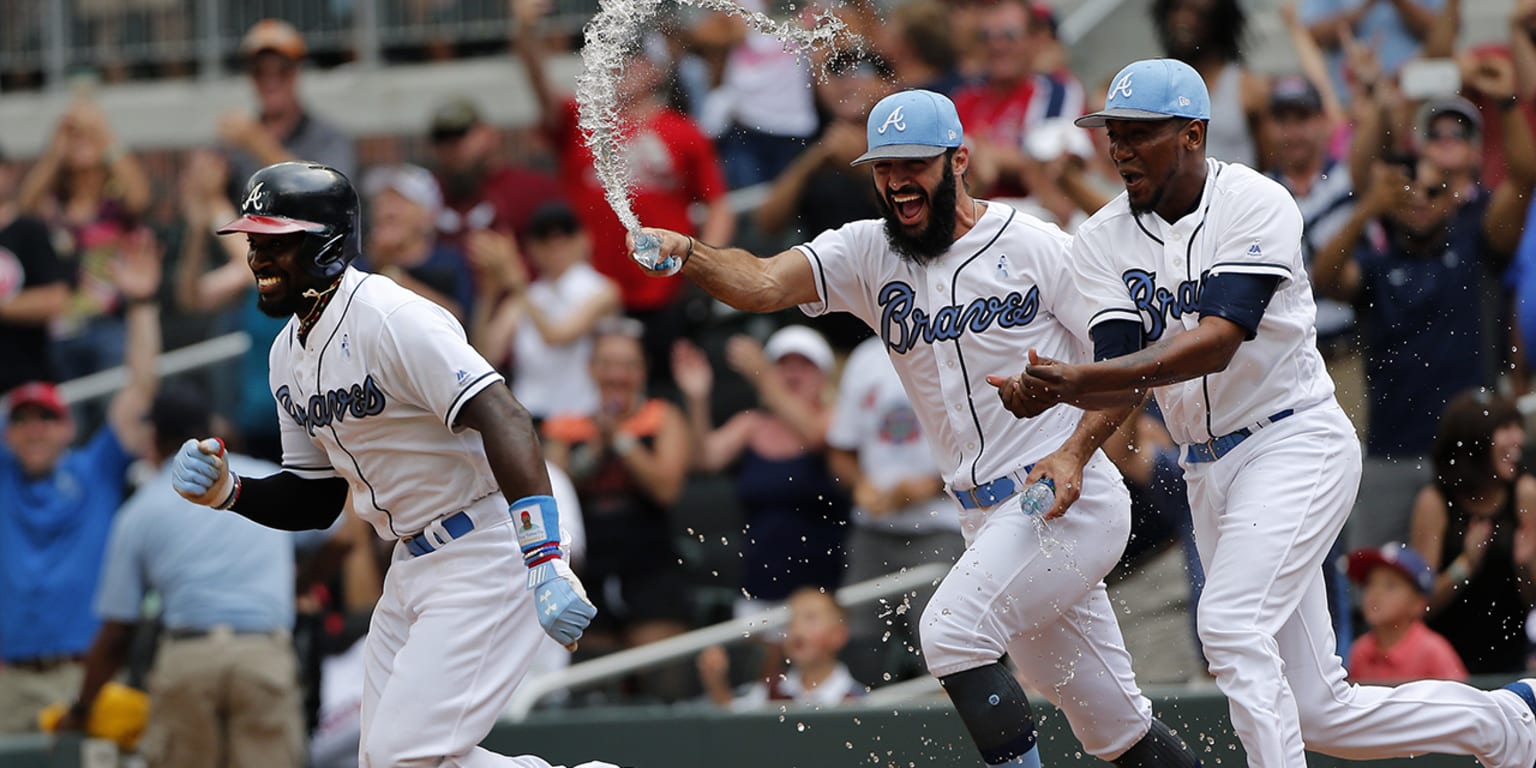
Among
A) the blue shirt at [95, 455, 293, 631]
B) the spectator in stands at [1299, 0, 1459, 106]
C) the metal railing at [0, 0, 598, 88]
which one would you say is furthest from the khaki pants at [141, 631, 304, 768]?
the metal railing at [0, 0, 598, 88]

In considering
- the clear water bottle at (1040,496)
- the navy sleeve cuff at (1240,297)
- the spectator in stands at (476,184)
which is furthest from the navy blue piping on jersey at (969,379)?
the spectator in stands at (476,184)

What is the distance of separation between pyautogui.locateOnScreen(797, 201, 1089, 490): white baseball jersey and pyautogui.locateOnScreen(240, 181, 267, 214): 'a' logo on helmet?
1.96 metres

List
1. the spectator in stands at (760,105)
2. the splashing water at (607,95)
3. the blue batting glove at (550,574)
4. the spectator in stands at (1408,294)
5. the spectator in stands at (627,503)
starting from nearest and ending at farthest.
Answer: the blue batting glove at (550,574)
the splashing water at (607,95)
the spectator in stands at (1408,294)
the spectator in stands at (627,503)
the spectator in stands at (760,105)

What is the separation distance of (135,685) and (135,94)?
738 cm

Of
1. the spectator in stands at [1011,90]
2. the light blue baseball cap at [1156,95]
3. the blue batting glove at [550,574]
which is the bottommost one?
the blue batting glove at [550,574]

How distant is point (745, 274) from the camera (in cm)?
707

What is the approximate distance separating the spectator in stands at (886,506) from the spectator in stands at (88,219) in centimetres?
564

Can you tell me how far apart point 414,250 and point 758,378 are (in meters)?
2.19

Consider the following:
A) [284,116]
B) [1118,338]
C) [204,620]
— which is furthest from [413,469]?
[284,116]

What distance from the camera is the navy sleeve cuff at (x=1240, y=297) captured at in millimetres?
6184

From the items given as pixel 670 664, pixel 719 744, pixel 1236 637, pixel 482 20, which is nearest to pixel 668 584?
pixel 670 664

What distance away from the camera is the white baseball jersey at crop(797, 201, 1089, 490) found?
6875mm

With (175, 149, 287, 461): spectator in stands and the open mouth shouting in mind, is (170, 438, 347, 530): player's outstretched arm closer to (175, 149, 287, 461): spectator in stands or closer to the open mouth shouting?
the open mouth shouting

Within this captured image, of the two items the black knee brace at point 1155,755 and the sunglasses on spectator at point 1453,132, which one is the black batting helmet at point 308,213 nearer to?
→ the black knee brace at point 1155,755
